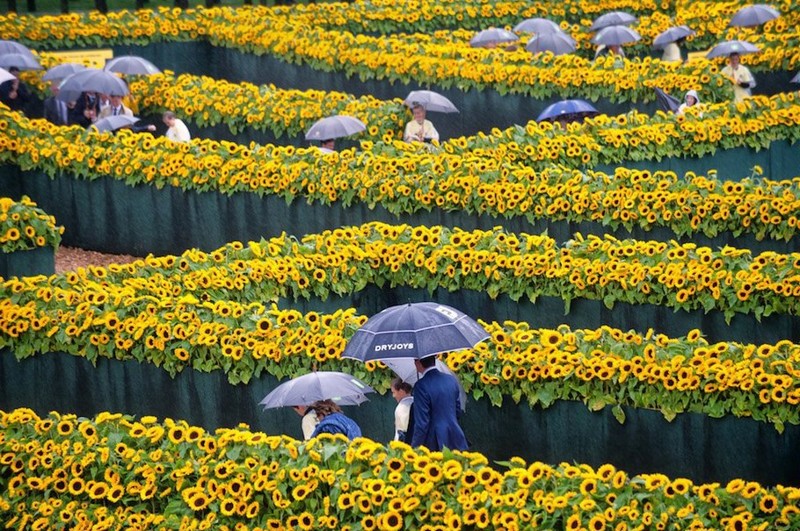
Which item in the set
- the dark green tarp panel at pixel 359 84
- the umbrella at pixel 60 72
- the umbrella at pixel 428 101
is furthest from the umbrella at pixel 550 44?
the umbrella at pixel 60 72

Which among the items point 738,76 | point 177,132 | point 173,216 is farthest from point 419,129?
point 738,76

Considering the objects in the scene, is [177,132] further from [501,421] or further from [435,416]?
[435,416]

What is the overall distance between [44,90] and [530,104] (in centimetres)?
782

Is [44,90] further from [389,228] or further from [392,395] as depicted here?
[392,395]

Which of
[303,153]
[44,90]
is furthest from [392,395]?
[44,90]

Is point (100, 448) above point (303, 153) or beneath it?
beneath

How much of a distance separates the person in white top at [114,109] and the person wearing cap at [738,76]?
887 cm

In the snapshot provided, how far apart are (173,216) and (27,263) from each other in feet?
11.2

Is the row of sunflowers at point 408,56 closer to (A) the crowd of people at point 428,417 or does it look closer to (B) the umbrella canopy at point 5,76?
(B) the umbrella canopy at point 5,76

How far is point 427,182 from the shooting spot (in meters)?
15.3

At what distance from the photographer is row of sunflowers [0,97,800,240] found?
13969 mm

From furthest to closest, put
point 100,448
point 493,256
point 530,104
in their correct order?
1. point 530,104
2. point 493,256
3. point 100,448

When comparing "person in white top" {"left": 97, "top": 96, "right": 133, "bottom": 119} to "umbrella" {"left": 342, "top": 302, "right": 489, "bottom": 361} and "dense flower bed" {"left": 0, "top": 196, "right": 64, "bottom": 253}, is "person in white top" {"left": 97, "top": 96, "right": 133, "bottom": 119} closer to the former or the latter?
"dense flower bed" {"left": 0, "top": 196, "right": 64, "bottom": 253}

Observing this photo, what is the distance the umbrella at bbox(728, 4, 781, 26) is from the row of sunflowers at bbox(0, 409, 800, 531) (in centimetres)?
1700
